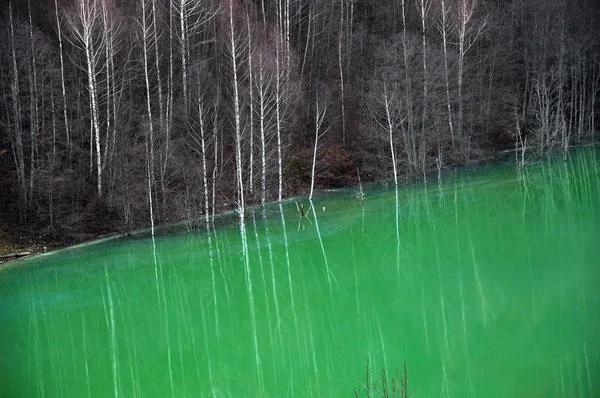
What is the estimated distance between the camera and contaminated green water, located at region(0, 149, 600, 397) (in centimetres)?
1152

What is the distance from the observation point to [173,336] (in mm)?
14703

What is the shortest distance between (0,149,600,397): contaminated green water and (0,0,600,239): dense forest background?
488 centimetres

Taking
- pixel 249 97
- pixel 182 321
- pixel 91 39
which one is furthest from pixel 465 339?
pixel 249 97

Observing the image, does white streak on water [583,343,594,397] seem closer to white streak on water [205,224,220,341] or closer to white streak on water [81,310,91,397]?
white streak on water [205,224,220,341]

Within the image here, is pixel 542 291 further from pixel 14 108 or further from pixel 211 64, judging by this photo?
pixel 211 64

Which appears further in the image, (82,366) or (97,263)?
(97,263)

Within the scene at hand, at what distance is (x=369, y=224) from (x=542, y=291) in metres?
10.7

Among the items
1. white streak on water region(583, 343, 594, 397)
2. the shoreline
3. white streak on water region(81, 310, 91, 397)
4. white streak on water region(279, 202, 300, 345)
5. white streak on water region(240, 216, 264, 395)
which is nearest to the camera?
white streak on water region(583, 343, 594, 397)

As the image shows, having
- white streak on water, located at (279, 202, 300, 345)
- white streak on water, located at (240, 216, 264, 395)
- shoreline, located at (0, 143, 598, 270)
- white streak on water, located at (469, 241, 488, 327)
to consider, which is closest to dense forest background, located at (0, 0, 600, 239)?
shoreline, located at (0, 143, 598, 270)

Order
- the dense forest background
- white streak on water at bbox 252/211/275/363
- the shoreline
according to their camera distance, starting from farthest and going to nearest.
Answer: the dense forest background → the shoreline → white streak on water at bbox 252/211/275/363

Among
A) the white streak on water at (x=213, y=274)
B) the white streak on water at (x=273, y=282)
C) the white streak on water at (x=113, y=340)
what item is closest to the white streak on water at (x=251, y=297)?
the white streak on water at (x=273, y=282)

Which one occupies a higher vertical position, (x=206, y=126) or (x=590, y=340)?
(x=206, y=126)

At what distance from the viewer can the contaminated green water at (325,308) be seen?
1152cm

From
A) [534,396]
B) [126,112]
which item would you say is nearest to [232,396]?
[534,396]
